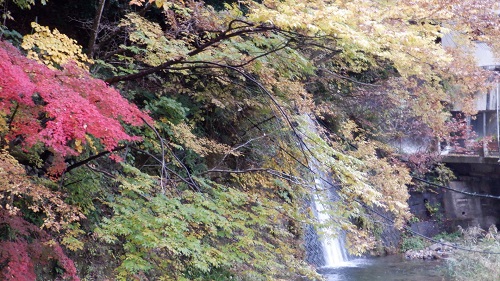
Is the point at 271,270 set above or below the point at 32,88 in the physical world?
below

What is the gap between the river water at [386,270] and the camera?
12117mm

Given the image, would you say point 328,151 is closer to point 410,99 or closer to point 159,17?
point 159,17

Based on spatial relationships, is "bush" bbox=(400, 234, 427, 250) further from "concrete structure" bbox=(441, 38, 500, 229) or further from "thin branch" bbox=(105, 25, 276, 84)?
"thin branch" bbox=(105, 25, 276, 84)

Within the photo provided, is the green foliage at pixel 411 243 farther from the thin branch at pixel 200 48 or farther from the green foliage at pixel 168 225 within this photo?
the thin branch at pixel 200 48

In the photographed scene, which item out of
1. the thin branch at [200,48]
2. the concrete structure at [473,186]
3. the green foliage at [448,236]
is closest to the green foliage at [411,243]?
the green foliage at [448,236]

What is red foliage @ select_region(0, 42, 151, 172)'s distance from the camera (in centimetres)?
407

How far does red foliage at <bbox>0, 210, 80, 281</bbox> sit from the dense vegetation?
0.02 meters

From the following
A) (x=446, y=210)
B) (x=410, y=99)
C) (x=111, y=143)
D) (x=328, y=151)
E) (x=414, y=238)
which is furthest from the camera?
(x=446, y=210)

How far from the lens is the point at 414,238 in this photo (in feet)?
58.9

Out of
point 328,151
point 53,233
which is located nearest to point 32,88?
point 53,233

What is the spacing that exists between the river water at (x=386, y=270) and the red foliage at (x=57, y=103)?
26.4ft

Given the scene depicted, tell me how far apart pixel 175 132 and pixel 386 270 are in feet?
28.1

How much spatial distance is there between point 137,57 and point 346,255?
9348mm

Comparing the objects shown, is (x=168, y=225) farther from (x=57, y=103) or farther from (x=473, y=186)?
(x=473, y=186)
